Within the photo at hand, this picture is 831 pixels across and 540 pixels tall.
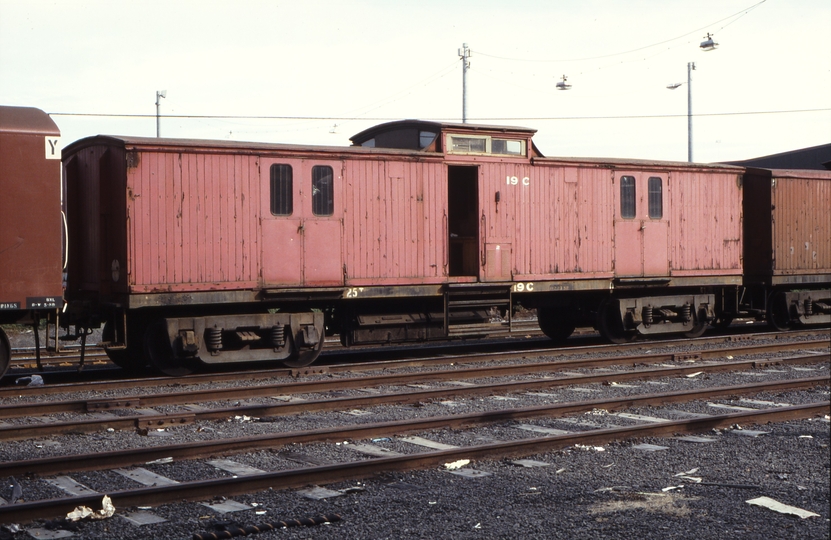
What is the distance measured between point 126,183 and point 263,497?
6.81m

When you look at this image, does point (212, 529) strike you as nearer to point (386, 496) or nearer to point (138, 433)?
point (386, 496)

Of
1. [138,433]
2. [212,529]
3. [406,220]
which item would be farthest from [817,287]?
[212,529]

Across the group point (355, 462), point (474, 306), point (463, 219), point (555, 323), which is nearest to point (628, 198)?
point (555, 323)

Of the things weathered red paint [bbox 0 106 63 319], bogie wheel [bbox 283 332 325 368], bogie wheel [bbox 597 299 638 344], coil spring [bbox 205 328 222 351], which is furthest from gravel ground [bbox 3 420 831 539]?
bogie wheel [bbox 597 299 638 344]

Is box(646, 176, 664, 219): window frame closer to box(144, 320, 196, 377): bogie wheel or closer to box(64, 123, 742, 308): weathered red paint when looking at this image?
box(64, 123, 742, 308): weathered red paint

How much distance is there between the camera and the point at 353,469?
21.4 feet

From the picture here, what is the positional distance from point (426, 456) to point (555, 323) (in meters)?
10.4

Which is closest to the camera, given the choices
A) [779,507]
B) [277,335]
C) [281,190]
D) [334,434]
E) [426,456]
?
[779,507]

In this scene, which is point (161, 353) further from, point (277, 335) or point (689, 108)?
point (689, 108)

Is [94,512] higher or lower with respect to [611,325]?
lower

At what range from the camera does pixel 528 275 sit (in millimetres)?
14586

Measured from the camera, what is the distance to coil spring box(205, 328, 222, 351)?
12.3 metres

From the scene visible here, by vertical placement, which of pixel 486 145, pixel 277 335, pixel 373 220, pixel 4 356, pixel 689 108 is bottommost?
pixel 4 356

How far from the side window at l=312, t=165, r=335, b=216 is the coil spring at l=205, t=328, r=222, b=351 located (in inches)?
89.2
